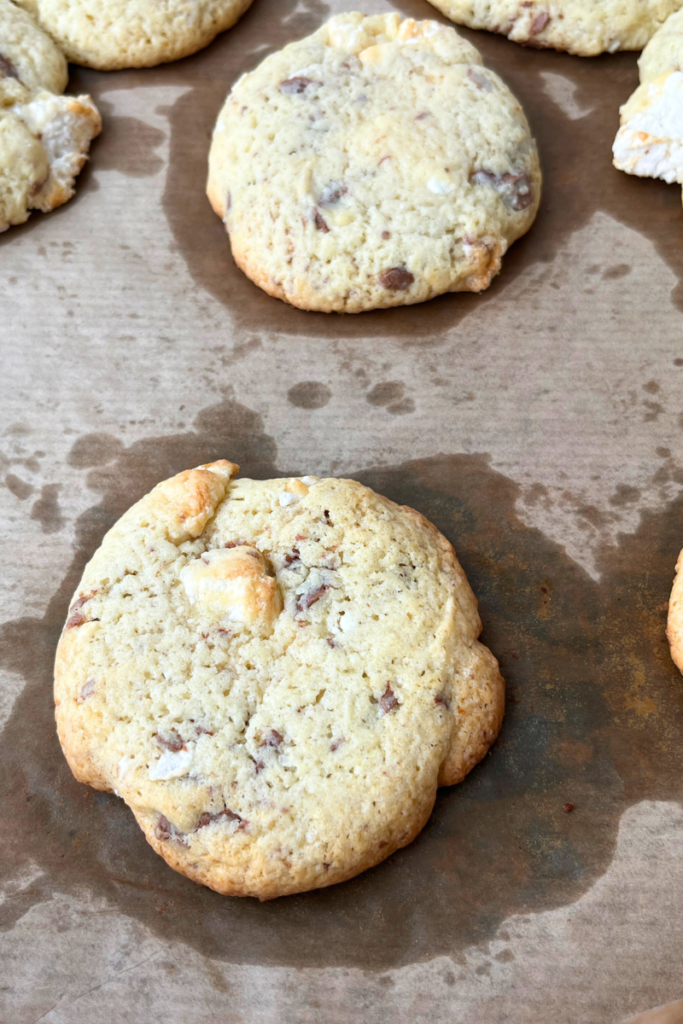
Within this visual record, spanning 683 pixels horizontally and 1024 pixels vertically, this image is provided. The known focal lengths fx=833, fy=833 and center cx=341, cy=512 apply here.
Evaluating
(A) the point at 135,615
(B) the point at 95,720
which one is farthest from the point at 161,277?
(B) the point at 95,720

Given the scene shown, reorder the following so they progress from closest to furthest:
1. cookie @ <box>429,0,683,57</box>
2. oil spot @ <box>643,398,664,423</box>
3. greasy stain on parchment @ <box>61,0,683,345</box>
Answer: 1. oil spot @ <box>643,398,664,423</box>
2. greasy stain on parchment @ <box>61,0,683,345</box>
3. cookie @ <box>429,0,683,57</box>

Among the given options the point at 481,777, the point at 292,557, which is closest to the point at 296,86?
the point at 292,557

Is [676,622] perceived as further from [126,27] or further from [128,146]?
[126,27]

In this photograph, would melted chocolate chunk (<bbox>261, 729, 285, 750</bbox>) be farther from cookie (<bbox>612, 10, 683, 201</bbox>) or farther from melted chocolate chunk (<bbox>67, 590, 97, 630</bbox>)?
cookie (<bbox>612, 10, 683, 201</bbox>)

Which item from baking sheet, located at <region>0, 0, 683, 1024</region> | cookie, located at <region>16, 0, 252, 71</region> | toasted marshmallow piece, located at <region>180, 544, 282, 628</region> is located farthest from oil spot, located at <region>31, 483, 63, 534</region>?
cookie, located at <region>16, 0, 252, 71</region>

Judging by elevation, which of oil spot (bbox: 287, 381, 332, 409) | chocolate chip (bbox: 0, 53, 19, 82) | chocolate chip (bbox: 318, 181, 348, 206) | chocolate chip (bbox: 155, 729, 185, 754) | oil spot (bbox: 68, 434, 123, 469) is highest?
chocolate chip (bbox: 318, 181, 348, 206)

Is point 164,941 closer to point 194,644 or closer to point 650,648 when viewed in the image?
point 194,644
